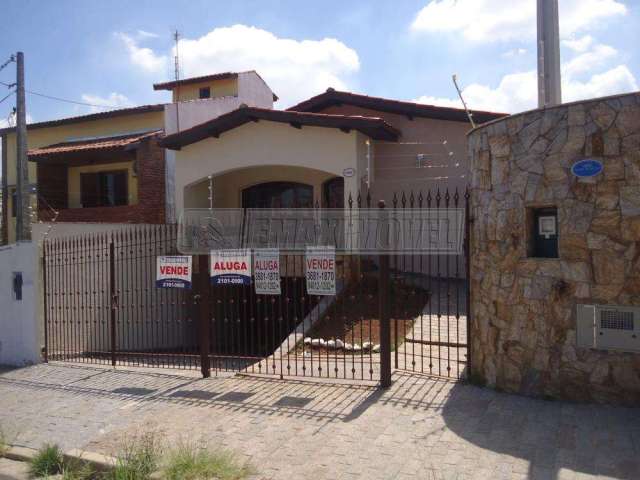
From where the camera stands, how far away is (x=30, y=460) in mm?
5125

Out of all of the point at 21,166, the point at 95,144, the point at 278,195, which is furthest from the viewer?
the point at 95,144

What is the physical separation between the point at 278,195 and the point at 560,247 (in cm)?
1144

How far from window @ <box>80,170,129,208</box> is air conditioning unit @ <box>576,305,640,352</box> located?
16897 millimetres

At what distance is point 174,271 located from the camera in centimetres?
788

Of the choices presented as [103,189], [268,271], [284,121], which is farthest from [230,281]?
[103,189]

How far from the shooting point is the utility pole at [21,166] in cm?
1280

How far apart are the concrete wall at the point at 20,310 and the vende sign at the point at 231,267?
147 inches

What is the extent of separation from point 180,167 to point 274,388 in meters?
9.14

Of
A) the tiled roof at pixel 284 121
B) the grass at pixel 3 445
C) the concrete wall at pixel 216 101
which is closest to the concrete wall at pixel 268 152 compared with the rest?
the tiled roof at pixel 284 121

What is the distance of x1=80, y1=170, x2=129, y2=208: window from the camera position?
19.2 metres

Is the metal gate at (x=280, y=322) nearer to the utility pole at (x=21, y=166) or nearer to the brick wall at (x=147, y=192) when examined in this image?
the utility pole at (x=21, y=166)

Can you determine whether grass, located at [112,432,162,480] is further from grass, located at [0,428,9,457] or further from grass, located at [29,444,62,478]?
grass, located at [0,428,9,457]

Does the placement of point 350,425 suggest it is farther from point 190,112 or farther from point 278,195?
point 190,112

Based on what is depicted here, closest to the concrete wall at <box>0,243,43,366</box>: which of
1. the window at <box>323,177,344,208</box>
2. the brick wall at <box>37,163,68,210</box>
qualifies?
the window at <box>323,177,344,208</box>
